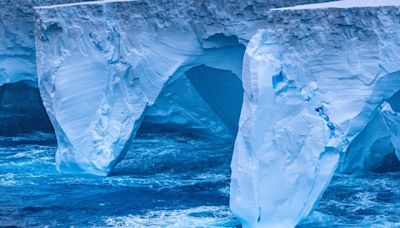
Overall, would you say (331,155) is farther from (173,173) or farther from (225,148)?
(225,148)

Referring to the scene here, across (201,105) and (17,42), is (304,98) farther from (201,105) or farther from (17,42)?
(17,42)

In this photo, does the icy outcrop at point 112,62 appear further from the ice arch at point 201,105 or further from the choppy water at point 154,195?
the ice arch at point 201,105

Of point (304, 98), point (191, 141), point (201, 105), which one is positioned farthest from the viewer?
point (191, 141)

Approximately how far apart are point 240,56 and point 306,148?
3025 millimetres

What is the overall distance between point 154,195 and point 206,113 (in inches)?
156

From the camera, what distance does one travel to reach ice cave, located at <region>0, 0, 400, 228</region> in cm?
819

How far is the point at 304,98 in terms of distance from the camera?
8289 mm

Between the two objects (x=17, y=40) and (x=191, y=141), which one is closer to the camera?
(x=17, y=40)

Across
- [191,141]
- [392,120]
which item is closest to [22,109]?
[191,141]

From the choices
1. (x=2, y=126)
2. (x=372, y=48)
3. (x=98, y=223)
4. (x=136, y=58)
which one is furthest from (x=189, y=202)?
(x=2, y=126)

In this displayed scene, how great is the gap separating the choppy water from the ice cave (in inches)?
1.0

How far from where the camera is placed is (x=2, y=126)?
619 inches

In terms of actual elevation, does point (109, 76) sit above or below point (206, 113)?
above

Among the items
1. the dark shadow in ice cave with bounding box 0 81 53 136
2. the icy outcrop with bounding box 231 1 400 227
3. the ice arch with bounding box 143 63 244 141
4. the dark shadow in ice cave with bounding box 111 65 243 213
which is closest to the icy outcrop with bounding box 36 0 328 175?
the dark shadow in ice cave with bounding box 111 65 243 213
